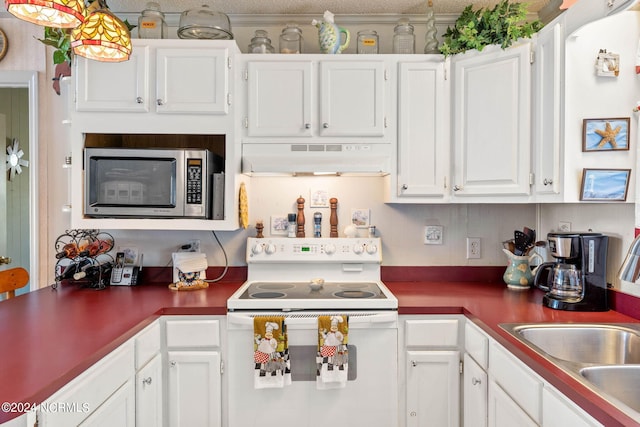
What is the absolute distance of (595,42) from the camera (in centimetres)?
171

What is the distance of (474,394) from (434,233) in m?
0.99

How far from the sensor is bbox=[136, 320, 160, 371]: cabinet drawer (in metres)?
1.66

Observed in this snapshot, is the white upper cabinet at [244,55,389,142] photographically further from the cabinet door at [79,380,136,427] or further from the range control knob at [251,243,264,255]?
the cabinet door at [79,380,136,427]

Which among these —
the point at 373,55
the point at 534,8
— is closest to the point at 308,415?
the point at 373,55

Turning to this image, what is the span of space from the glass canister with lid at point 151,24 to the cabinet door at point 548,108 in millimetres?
1940

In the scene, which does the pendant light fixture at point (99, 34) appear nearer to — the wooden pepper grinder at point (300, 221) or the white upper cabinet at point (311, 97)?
the white upper cabinet at point (311, 97)

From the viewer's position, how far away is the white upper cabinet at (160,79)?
2102mm

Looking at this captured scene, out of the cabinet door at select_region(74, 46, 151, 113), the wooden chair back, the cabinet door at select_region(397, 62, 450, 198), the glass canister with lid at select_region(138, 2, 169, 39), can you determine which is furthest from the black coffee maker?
the wooden chair back

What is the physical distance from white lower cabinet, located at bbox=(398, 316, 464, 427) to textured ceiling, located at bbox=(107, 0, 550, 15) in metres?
1.75

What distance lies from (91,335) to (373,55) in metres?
1.85

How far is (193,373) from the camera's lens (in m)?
1.92

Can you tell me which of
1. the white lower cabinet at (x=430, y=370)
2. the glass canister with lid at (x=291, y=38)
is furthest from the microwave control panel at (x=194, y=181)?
the white lower cabinet at (x=430, y=370)

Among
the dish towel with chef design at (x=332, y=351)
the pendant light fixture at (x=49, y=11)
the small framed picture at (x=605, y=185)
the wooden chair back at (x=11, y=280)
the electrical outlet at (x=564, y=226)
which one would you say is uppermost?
the pendant light fixture at (x=49, y=11)

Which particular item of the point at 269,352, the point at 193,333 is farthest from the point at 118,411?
the point at 269,352
